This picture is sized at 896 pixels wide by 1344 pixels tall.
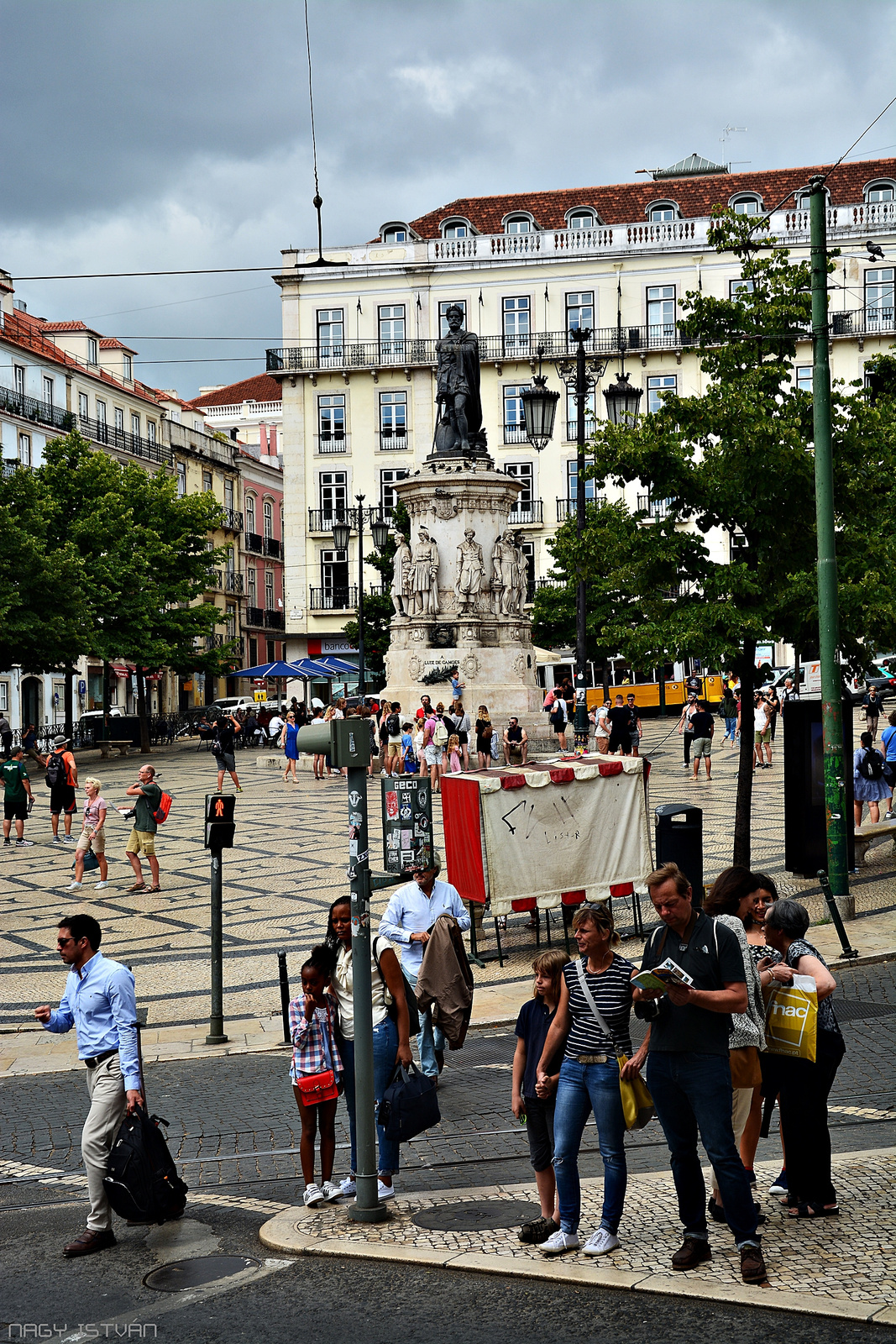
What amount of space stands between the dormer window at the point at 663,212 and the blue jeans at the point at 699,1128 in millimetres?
58016

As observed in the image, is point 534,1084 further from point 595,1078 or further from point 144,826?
point 144,826

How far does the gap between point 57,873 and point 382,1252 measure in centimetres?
→ 1362

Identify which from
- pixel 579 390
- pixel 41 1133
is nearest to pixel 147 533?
pixel 579 390

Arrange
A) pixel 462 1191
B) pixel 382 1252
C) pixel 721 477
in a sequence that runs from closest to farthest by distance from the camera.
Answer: pixel 382 1252, pixel 462 1191, pixel 721 477

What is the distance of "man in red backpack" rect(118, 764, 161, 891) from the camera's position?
1672 centimetres

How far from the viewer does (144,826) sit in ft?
55.0

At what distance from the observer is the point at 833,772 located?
44.0 ft

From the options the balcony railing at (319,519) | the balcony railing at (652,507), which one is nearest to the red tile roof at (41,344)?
the balcony railing at (319,519)

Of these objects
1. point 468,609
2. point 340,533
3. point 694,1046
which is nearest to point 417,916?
point 694,1046

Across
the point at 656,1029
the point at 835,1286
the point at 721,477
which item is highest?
the point at 721,477

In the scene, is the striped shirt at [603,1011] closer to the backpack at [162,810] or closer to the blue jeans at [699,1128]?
the blue jeans at [699,1128]

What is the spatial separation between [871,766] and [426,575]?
50.4 feet

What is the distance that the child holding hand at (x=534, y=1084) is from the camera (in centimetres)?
597

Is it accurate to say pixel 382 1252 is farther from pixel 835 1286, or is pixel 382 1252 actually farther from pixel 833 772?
pixel 833 772
